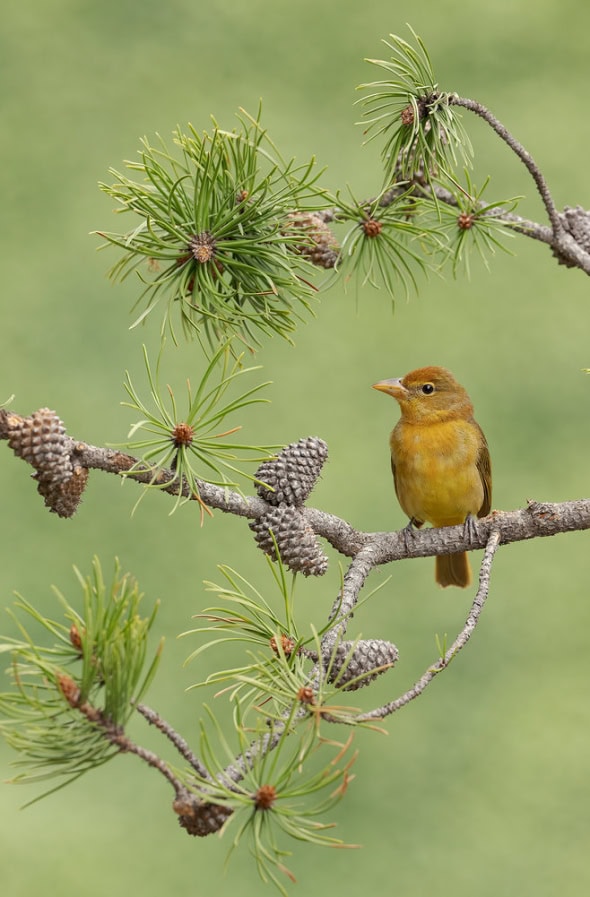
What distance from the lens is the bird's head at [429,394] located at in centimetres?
133

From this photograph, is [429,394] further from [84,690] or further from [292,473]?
[84,690]

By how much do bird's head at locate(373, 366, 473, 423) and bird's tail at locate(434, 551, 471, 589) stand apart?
318 millimetres

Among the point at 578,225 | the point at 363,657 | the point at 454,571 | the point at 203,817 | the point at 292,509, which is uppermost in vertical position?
the point at 578,225

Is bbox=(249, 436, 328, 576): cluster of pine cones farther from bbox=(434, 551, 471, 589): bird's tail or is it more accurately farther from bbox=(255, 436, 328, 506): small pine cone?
bbox=(434, 551, 471, 589): bird's tail

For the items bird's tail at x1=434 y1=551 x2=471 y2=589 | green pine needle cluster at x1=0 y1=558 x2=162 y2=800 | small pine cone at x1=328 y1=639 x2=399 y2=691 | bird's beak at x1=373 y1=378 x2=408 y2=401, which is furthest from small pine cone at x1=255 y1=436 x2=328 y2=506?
bird's tail at x1=434 y1=551 x2=471 y2=589

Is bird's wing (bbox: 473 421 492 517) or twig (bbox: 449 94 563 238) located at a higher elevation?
twig (bbox: 449 94 563 238)

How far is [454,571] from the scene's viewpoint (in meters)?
1.60

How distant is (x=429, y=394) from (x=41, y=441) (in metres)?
0.70

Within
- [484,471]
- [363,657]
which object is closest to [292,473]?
[363,657]

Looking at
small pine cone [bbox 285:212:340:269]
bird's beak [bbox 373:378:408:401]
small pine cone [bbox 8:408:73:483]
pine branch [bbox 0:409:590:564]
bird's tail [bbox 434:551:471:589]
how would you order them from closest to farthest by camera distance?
small pine cone [bbox 8:408:73:483]
pine branch [bbox 0:409:590:564]
small pine cone [bbox 285:212:340:269]
bird's beak [bbox 373:378:408:401]
bird's tail [bbox 434:551:471:589]

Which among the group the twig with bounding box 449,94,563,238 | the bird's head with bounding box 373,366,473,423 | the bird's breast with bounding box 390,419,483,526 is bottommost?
the bird's breast with bounding box 390,419,483,526

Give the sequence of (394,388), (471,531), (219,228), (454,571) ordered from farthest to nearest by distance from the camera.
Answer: (454,571) → (394,388) → (471,531) → (219,228)

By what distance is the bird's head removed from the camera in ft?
4.36

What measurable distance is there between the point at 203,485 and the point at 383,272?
0.33 m
